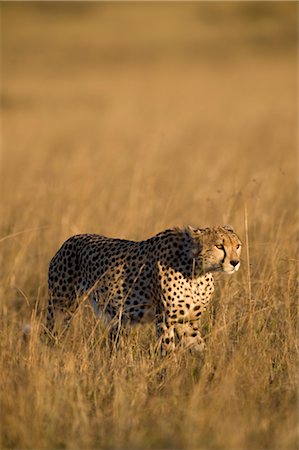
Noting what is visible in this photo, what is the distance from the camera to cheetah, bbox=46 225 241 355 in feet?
12.8

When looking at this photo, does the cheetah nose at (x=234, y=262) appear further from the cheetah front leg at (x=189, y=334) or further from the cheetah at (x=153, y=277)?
the cheetah front leg at (x=189, y=334)

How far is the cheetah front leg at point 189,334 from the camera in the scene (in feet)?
12.7

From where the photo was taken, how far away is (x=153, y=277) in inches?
161

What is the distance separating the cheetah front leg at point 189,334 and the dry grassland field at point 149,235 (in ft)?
0.23

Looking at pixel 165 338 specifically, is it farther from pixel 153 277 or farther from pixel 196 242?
pixel 196 242

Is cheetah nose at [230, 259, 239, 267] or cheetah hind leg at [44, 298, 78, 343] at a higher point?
cheetah nose at [230, 259, 239, 267]

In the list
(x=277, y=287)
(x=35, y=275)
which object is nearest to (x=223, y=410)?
(x=277, y=287)

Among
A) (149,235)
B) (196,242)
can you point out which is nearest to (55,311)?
(196,242)

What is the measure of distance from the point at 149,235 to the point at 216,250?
Answer: 1984 millimetres

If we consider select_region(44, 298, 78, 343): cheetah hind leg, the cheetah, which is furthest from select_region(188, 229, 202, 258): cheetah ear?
select_region(44, 298, 78, 343): cheetah hind leg

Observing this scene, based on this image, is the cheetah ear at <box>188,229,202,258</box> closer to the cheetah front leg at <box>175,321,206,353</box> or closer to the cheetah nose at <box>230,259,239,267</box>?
the cheetah nose at <box>230,259,239,267</box>

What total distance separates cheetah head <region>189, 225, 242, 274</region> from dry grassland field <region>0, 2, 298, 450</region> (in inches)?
9.6

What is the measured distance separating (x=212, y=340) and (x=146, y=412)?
2.16ft

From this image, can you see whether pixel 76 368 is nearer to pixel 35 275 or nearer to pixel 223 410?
pixel 223 410
